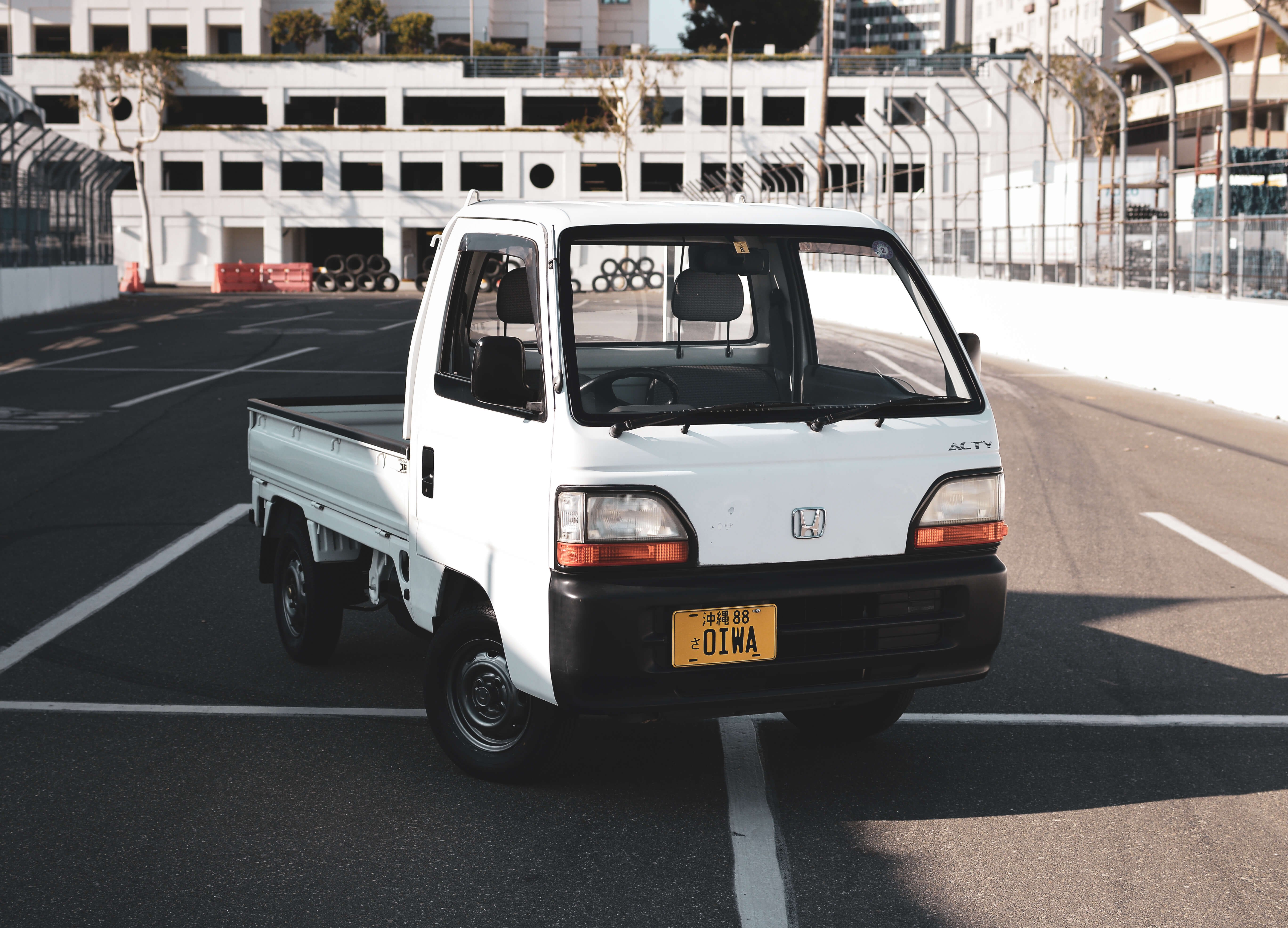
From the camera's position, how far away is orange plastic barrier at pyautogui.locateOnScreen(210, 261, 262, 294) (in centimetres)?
6381

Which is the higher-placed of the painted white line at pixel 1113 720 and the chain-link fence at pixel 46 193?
the chain-link fence at pixel 46 193

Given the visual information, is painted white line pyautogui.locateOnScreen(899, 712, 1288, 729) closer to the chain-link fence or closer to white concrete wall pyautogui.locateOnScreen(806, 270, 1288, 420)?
white concrete wall pyautogui.locateOnScreen(806, 270, 1288, 420)

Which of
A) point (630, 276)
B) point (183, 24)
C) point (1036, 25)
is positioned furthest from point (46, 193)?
point (1036, 25)

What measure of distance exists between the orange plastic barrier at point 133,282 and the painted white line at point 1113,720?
5632 cm

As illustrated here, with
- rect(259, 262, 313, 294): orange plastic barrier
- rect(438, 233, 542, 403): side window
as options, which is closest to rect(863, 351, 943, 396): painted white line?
rect(438, 233, 542, 403): side window

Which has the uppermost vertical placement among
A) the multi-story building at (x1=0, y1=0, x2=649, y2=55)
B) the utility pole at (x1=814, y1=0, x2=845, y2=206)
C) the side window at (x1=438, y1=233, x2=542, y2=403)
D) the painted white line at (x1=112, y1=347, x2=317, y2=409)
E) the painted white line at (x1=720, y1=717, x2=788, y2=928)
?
the multi-story building at (x1=0, y1=0, x2=649, y2=55)

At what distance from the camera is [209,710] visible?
5.48m

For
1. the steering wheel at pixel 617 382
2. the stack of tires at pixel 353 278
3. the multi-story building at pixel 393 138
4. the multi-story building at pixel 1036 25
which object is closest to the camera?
the steering wheel at pixel 617 382

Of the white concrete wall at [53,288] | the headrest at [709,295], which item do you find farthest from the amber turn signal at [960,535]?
the white concrete wall at [53,288]

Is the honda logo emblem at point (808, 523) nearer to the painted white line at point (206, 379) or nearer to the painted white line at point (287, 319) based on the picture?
the painted white line at point (206, 379)

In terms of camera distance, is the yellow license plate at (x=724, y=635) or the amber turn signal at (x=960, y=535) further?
the amber turn signal at (x=960, y=535)

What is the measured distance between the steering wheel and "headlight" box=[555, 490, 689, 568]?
0.35 meters

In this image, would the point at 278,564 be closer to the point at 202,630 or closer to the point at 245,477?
the point at 202,630

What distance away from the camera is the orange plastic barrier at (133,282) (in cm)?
5997
